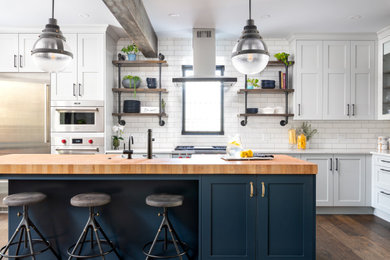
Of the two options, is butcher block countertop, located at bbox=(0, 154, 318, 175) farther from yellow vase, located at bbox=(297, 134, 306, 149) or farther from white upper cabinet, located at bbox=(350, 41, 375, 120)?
white upper cabinet, located at bbox=(350, 41, 375, 120)

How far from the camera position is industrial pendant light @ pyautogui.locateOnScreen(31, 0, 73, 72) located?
2.54 metres

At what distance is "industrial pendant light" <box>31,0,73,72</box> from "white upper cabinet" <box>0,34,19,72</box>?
2314 millimetres

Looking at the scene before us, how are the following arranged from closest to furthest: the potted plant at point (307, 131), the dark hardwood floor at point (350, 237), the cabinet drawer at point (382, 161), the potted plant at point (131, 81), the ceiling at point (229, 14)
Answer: the dark hardwood floor at point (350, 237)
the ceiling at point (229, 14)
the cabinet drawer at point (382, 161)
the potted plant at point (131, 81)
the potted plant at point (307, 131)

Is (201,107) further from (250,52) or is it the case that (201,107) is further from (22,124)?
(22,124)

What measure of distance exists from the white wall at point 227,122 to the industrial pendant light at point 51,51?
241 cm

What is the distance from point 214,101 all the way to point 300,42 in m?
1.75

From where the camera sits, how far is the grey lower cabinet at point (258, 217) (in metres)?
2.38

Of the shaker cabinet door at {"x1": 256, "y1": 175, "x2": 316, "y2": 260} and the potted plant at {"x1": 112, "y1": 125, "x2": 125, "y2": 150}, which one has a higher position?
the potted plant at {"x1": 112, "y1": 125, "x2": 125, "y2": 150}

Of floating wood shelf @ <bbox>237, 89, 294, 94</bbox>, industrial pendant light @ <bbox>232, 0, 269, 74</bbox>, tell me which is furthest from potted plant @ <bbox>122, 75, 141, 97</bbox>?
industrial pendant light @ <bbox>232, 0, 269, 74</bbox>

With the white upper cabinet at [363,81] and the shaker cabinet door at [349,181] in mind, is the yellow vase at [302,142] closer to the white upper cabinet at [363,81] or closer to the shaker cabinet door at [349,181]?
the shaker cabinet door at [349,181]

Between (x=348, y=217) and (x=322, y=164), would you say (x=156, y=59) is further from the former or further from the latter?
(x=348, y=217)

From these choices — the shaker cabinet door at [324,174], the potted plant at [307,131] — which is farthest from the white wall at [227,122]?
the shaker cabinet door at [324,174]

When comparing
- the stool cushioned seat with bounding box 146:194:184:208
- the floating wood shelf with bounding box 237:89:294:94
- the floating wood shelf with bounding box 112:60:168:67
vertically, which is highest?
the floating wood shelf with bounding box 112:60:168:67

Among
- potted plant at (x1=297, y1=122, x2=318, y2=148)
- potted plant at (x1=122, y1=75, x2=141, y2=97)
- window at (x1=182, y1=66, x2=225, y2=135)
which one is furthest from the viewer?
window at (x1=182, y1=66, x2=225, y2=135)
